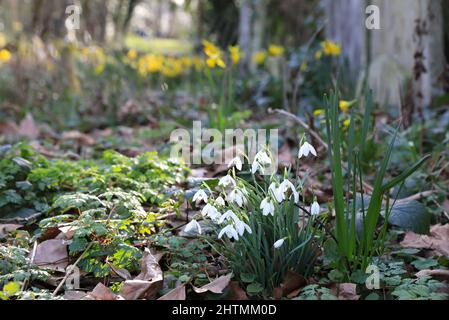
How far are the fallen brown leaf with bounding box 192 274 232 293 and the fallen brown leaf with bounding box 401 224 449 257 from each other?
2.76 ft

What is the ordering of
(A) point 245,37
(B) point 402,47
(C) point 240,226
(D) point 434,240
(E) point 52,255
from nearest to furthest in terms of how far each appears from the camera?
(C) point 240,226 → (E) point 52,255 → (D) point 434,240 → (B) point 402,47 → (A) point 245,37

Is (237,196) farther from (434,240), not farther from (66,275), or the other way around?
(434,240)

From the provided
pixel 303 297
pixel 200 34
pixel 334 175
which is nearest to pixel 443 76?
pixel 334 175

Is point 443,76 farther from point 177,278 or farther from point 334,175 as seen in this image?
point 177,278

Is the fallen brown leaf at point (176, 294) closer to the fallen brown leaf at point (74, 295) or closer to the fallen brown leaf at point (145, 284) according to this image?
the fallen brown leaf at point (145, 284)

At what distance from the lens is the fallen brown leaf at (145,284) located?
1.82 meters

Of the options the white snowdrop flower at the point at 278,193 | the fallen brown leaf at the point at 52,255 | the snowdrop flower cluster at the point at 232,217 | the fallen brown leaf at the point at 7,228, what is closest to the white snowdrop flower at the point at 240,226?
the snowdrop flower cluster at the point at 232,217

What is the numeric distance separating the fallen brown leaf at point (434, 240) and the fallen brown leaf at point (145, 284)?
103cm

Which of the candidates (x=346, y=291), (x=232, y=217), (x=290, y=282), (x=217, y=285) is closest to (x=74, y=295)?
(x=217, y=285)

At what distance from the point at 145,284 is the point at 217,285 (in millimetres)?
238

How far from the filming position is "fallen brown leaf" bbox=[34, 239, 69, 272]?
2072 millimetres

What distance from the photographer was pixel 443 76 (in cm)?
400

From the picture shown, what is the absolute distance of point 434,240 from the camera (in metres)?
2.27

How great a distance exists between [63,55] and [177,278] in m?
4.53
